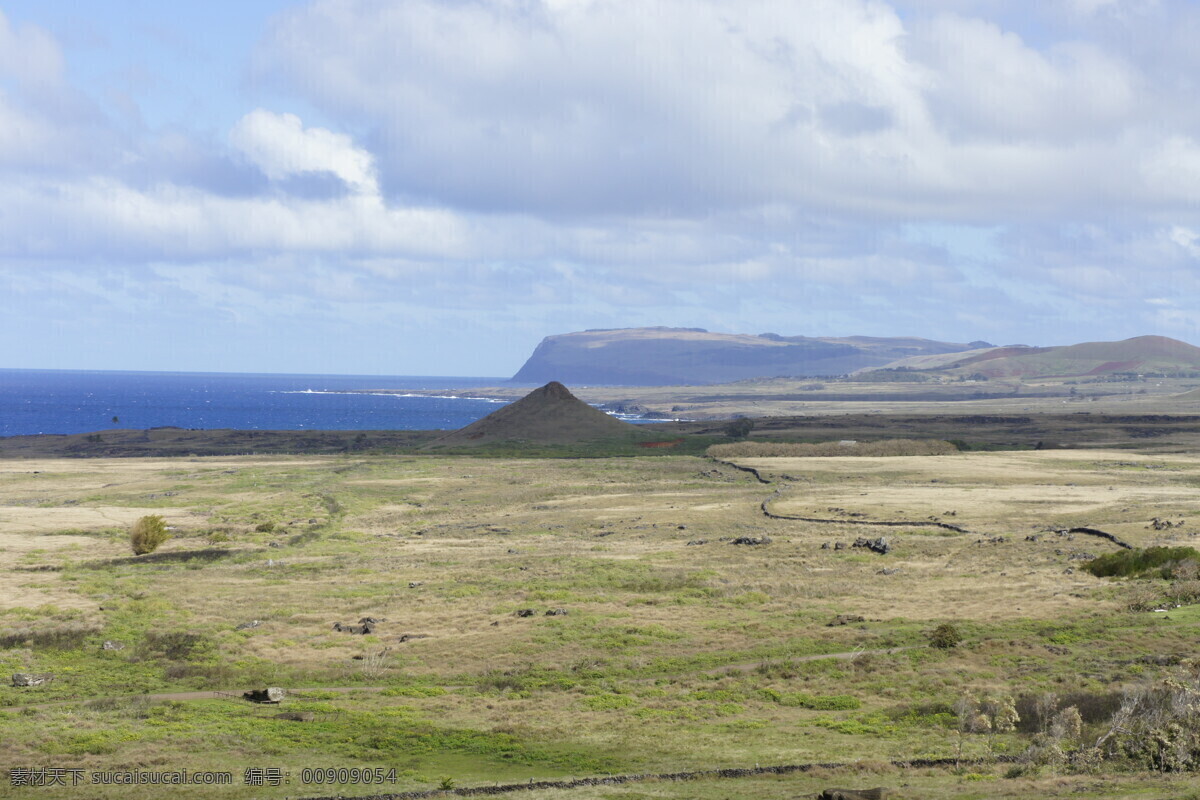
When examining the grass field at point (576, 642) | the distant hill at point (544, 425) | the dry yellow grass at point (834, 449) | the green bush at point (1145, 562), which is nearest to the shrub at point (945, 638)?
the grass field at point (576, 642)

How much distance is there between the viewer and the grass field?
1045 inches

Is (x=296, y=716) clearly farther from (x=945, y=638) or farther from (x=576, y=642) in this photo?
(x=945, y=638)

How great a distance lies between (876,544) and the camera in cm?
5866

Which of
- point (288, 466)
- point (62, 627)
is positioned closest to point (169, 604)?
point (62, 627)

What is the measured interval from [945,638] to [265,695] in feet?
73.4

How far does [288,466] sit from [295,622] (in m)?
79.1

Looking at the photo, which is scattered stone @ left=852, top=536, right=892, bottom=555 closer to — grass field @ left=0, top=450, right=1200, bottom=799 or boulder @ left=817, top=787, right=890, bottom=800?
grass field @ left=0, top=450, right=1200, bottom=799

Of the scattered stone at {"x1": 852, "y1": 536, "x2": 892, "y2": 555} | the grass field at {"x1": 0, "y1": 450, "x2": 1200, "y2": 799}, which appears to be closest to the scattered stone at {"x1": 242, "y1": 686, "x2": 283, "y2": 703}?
the grass field at {"x1": 0, "y1": 450, "x2": 1200, "y2": 799}

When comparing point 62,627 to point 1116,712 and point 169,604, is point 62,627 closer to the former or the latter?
point 169,604

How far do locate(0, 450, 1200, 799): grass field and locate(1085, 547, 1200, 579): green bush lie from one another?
70.0 inches

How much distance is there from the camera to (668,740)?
28.4m

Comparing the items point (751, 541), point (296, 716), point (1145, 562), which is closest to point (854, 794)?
point (296, 716)

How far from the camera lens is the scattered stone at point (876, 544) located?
57.7m

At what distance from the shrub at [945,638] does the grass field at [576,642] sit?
0.61 m
